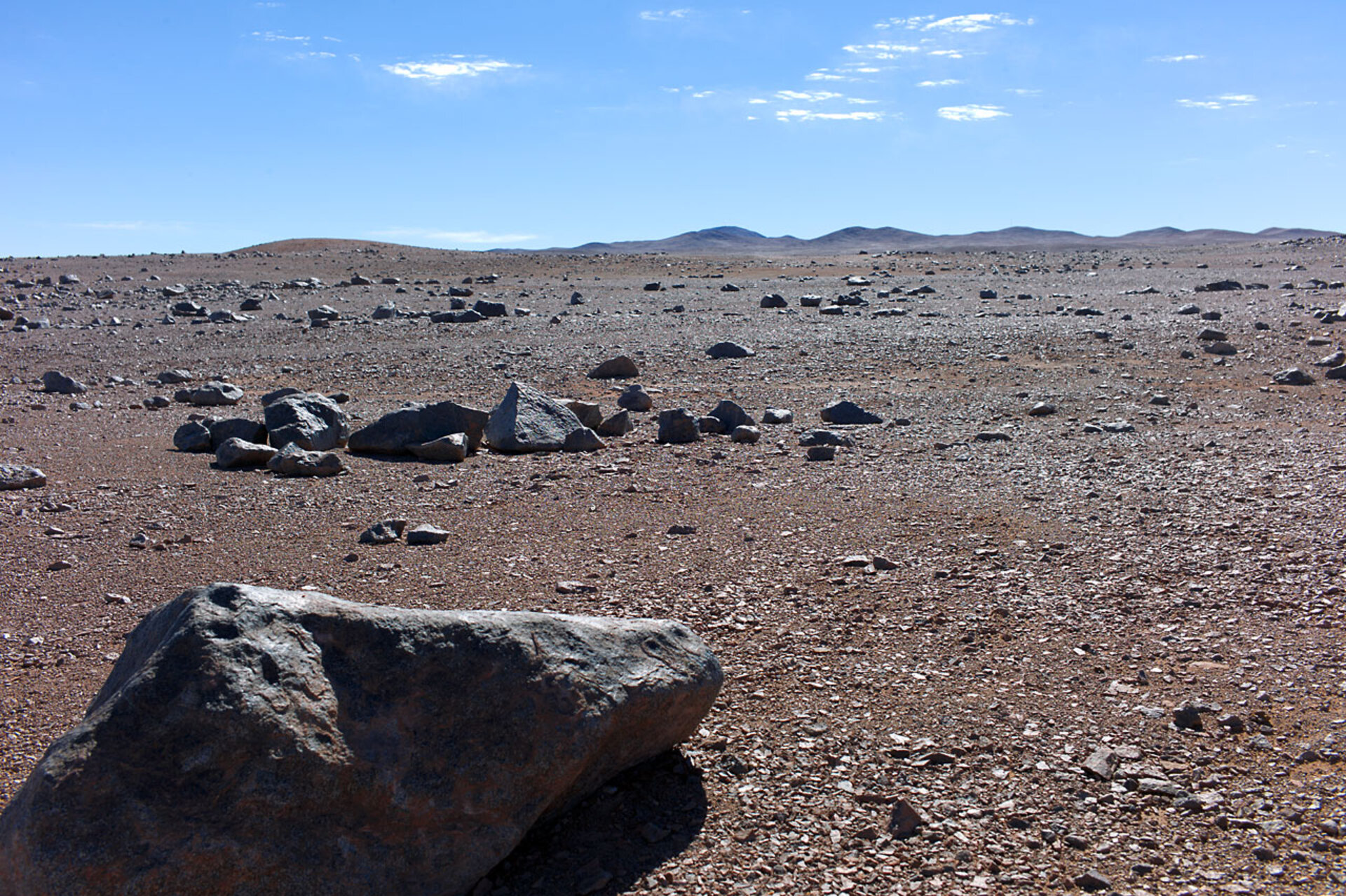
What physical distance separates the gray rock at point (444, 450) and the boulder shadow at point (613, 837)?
4668mm

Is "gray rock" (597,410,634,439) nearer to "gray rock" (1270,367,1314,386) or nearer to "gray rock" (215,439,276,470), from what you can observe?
"gray rock" (215,439,276,470)

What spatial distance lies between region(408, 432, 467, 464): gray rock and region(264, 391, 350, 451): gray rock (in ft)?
2.50

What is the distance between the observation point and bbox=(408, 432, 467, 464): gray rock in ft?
25.8

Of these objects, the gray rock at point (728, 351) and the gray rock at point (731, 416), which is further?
the gray rock at point (728, 351)

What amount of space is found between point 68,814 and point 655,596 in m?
2.85

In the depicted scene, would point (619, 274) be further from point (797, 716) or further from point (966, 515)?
point (797, 716)

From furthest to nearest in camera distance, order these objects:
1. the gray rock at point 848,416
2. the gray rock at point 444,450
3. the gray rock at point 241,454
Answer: the gray rock at point 848,416 → the gray rock at point 444,450 → the gray rock at point 241,454

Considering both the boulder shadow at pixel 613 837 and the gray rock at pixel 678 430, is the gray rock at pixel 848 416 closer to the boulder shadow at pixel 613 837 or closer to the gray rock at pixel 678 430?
the gray rock at pixel 678 430

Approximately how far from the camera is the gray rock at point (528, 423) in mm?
8133

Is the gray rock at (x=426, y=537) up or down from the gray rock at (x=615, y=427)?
down

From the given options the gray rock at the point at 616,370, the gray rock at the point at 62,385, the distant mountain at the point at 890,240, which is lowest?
the gray rock at the point at 62,385

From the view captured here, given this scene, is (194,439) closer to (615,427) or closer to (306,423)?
(306,423)

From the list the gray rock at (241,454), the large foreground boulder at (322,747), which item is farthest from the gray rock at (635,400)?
the large foreground boulder at (322,747)

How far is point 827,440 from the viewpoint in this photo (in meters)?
8.29
